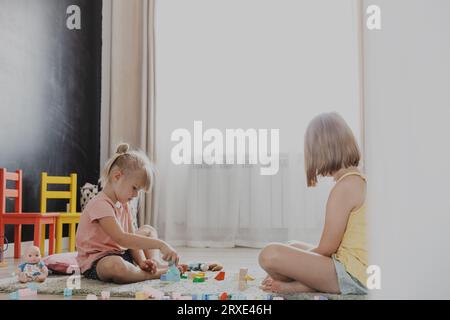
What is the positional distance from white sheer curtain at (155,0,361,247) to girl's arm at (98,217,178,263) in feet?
5.94

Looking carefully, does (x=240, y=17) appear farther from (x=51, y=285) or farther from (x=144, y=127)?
(x=51, y=285)

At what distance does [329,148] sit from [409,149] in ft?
3.00

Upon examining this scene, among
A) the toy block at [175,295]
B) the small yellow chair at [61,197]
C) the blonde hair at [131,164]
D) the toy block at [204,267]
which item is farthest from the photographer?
the small yellow chair at [61,197]

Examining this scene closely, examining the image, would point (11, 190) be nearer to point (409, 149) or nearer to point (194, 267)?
point (194, 267)

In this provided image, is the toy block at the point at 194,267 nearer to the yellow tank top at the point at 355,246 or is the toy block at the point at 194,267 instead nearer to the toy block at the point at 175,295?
the toy block at the point at 175,295

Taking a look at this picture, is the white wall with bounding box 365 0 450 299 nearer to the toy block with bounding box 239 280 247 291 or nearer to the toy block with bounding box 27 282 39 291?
the toy block with bounding box 239 280 247 291

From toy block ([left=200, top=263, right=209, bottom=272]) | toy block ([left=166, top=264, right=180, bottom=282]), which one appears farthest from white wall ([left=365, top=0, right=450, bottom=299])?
toy block ([left=200, top=263, right=209, bottom=272])

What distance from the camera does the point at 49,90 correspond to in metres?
3.17

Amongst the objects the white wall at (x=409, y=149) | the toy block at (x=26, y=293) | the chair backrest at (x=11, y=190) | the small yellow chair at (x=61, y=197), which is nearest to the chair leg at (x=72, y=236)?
the small yellow chair at (x=61, y=197)

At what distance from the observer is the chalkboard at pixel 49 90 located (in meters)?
2.77

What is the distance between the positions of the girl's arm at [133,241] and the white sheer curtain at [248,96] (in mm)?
1809

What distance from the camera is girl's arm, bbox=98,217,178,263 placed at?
1.59 m

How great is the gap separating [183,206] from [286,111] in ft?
3.32
